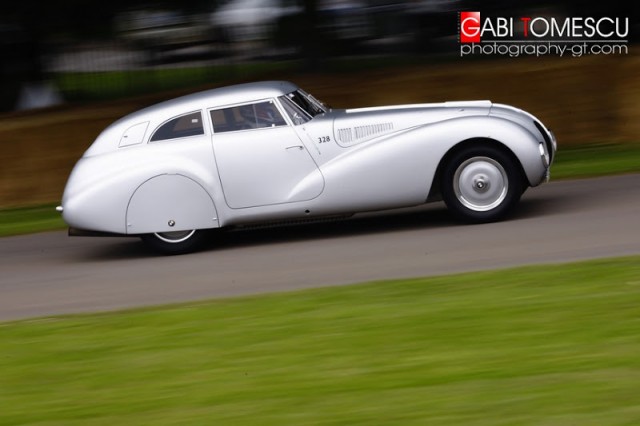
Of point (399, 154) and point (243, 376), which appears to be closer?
point (243, 376)

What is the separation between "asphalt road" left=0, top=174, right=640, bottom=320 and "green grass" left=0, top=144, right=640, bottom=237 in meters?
0.91

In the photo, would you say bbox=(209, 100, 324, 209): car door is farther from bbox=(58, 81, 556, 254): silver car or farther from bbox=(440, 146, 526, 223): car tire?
bbox=(440, 146, 526, 223): car tire

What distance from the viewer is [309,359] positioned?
6.15 metres

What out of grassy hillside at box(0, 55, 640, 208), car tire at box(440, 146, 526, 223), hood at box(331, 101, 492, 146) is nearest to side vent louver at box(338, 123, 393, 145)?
hood at box(331, 101, 492, 146)

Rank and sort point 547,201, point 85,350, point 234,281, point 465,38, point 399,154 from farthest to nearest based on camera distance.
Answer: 1. point 465,38
2. point 547,201
3. point 399,154
4. point 234,281
5. point 85,350

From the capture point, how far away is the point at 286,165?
993 centimetres

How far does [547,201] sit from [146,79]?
8.50 metres

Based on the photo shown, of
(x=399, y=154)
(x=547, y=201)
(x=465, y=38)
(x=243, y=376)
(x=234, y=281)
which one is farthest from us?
(x=465, y=38)

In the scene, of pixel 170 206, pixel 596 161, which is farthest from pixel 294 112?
pixel 596 161

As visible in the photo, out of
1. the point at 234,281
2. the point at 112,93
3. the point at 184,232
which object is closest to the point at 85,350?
the point at 234,281

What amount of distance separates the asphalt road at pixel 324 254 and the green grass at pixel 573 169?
2.98 ft

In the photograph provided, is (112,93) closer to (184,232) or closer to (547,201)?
(184,232)

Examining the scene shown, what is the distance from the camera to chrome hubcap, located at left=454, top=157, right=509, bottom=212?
31.9 feet

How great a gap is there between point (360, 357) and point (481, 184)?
4.04m
